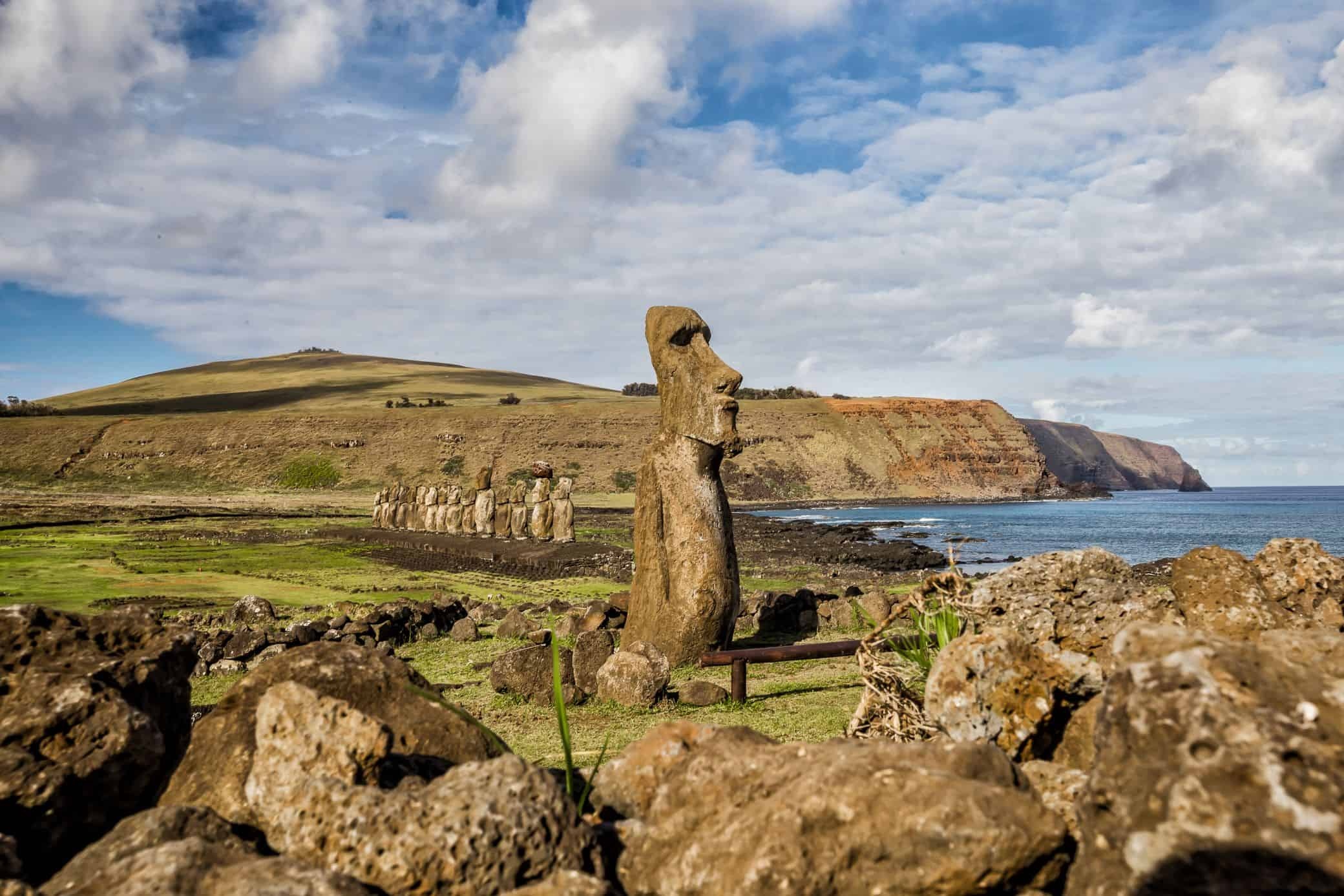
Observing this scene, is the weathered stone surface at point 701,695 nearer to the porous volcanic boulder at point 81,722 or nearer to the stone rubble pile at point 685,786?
the stone rubble pile at point 685,786

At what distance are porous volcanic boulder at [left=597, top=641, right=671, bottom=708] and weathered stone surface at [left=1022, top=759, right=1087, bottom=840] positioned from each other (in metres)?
5.92

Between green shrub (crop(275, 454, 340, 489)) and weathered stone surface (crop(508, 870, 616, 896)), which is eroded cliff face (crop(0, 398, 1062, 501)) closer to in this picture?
green shrub (crop(275, 454, 340, 489))

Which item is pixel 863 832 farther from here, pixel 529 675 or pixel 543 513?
pixel 543 513

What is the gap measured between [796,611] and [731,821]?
12.0 meters

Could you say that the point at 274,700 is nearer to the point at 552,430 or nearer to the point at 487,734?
the point at 487,734

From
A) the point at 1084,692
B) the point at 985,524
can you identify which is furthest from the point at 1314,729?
the point at 985,524

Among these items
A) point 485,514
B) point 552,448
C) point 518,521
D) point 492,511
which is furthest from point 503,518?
point 552,448

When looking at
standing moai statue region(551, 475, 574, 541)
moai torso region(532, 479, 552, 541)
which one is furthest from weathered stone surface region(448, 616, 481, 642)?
moai torso region(532, 479, 552, 541)

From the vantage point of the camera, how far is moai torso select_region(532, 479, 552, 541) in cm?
3466

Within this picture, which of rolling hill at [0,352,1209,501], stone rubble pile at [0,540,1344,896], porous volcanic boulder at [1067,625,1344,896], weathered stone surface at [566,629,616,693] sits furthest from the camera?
rolling hill at [0,352,1209,501]

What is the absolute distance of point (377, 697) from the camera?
15.5ft

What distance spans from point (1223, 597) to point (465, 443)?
315ft

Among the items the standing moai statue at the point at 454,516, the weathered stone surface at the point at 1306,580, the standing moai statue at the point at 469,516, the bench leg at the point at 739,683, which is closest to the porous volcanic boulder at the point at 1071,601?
the weathered stone surface at the point at 1306,580

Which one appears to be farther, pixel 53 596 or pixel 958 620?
pixel 53 596
